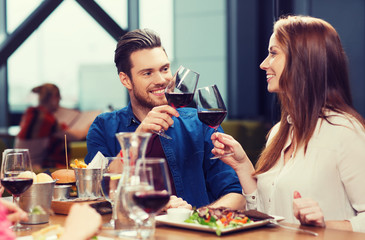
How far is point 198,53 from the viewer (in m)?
8.05

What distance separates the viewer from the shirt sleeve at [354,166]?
1.78 m

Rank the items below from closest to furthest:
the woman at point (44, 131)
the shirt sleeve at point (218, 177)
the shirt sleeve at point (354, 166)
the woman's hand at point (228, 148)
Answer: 1. the shirt sleeve at point (354, 166)
2. the woman's hand at point (228, 148)
3. the shirt sleeve at point (218, 177)
4. the woman at point (44, 131)

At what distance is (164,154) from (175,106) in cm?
42

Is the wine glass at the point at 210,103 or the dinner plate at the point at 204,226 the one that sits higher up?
the wine glass at the point at 210,103

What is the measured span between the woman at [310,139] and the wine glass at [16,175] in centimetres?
75

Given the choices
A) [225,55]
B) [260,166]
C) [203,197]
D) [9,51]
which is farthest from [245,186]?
[225,55]

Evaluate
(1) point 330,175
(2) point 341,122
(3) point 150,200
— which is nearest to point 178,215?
(3) point 150,200

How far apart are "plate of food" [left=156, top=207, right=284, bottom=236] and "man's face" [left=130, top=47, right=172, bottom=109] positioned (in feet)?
3.34

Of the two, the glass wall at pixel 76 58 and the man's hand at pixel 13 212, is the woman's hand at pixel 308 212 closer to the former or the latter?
the man's hand at pixel 13 212

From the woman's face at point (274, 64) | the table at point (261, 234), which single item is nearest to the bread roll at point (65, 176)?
the table at point (261, 234)

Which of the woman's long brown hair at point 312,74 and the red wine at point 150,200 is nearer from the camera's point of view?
the red wine at point 150,200

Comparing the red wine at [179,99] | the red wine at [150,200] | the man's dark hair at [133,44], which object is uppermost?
the man's dark hair at [133,44]

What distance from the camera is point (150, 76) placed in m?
2.55

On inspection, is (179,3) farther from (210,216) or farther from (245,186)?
(210,216)
